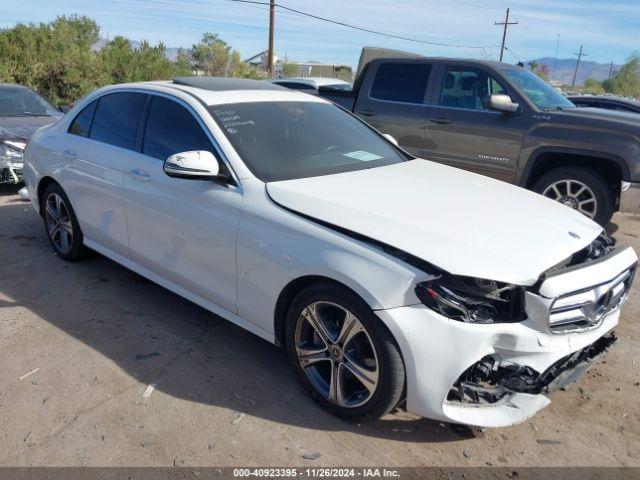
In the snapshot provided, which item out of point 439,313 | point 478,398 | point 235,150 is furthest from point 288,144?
point 478,398

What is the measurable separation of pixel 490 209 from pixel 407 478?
5.05ft

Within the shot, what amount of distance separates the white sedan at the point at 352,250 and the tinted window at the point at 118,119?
17 mm

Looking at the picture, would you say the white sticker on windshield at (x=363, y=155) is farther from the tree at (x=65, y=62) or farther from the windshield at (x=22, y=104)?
the tree at (x=65, y=62)

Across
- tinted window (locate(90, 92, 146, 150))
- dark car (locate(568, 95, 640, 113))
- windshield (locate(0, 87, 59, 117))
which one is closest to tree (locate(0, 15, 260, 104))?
windshield (locate(0, 87, 59, 117))

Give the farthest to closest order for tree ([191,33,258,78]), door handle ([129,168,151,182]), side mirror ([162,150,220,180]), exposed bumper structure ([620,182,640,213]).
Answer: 1. tree ([191,33,258,78])
2. exposed bumper structure ([620,182,640,213])
3. door handle ([129,168,151,182])
4. side mirror ([162,150,220,180])

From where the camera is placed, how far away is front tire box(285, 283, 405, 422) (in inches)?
104

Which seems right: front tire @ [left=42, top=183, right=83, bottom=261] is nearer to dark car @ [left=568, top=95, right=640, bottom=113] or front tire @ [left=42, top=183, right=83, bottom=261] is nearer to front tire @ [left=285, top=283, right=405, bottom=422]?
front tire @ [left=285, top=283, right=405, bottom=422]

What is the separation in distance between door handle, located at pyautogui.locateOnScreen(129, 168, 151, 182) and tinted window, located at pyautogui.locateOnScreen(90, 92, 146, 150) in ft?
0.81

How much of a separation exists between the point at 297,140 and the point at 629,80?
83.2 meters

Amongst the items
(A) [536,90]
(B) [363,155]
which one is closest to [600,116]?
(A) [536,90]

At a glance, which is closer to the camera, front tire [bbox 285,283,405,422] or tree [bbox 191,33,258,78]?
front tire [bbox 285,283,405,422]

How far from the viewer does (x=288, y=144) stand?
3.67 metres

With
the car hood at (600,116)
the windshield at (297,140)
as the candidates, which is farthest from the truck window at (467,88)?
the windshield at (297,140)

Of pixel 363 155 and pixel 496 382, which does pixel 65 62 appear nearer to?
pixel 363 155
